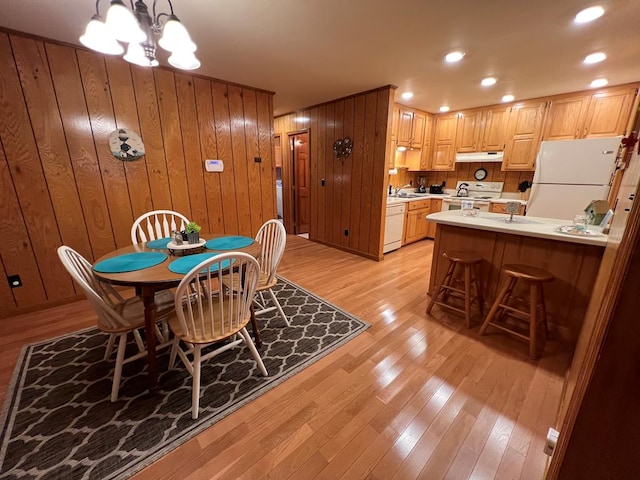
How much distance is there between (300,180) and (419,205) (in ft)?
7.89

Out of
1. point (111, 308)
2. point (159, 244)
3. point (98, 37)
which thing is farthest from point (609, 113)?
point (111, 308)

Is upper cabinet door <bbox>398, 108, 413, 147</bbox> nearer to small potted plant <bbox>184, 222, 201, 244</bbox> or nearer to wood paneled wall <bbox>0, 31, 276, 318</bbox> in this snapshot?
wood paneled wall <bbox>0, 31, 276, 318</bbox>

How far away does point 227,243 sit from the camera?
202 cm

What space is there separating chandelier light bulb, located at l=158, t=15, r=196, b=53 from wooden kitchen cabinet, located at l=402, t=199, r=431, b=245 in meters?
3.85

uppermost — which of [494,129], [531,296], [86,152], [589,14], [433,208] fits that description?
[589,14]

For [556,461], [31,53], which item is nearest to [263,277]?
[556,461]

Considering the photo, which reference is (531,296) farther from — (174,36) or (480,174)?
(480,174)

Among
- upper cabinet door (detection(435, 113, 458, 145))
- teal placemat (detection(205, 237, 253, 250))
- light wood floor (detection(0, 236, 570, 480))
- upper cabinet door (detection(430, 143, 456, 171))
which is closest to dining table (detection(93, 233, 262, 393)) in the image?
teal placemat (detection(205, 237, 253, 250))

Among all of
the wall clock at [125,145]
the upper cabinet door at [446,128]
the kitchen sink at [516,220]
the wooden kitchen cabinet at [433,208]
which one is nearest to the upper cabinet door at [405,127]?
the upper cabinet door at [446,128]

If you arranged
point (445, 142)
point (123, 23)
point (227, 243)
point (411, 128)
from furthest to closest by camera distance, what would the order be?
point (445, 142), point (411, 128), point (227, 243), point (123, 23)

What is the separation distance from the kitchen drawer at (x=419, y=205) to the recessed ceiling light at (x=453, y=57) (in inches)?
87.8

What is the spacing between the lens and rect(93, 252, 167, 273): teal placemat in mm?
1508

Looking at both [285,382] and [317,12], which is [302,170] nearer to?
[317,12]

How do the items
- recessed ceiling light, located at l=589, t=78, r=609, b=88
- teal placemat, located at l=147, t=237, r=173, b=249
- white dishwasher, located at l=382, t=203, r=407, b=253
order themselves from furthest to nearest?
1. white dishwasher, located at l=382, t=203, r=407, b=253
2. recessed ceiling light, located at l=589, t=78, r=609, b=88
3. teal placemat, located at l=147, t=237, r=173, b=249
